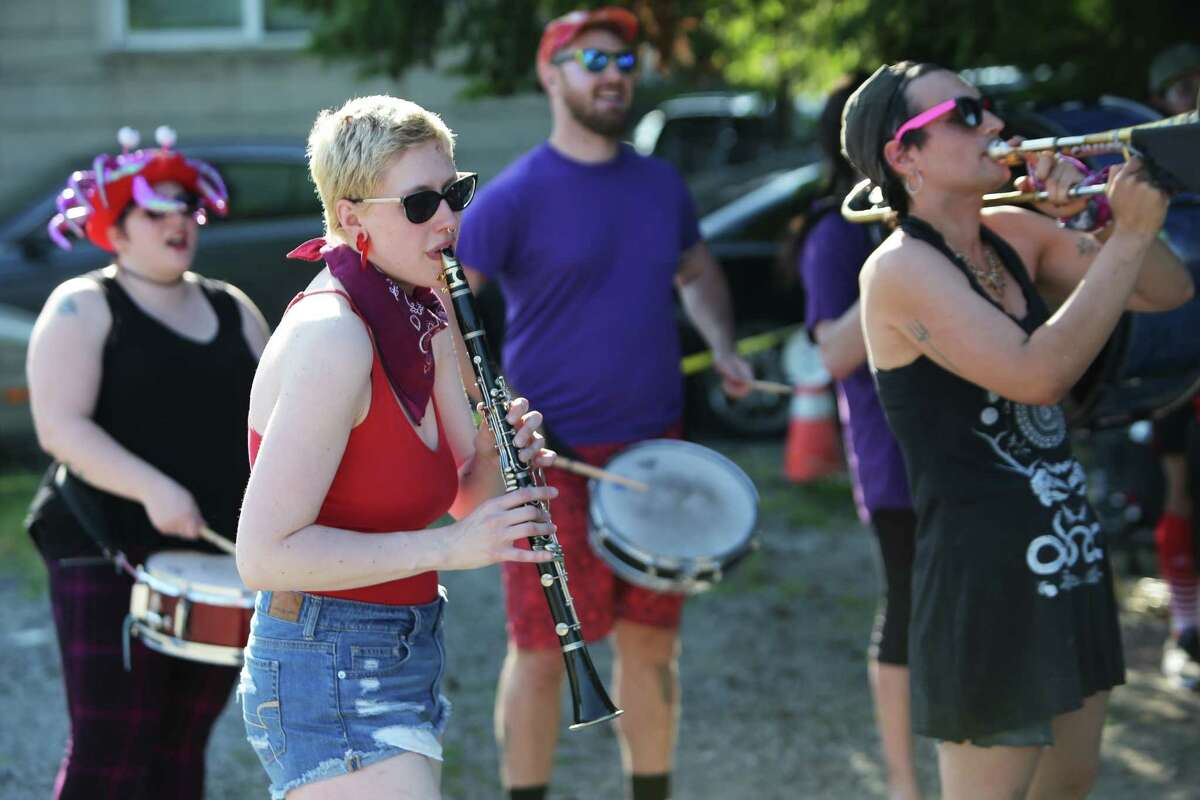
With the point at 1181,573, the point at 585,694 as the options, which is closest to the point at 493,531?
the point at 585,694

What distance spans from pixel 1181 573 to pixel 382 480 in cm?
364

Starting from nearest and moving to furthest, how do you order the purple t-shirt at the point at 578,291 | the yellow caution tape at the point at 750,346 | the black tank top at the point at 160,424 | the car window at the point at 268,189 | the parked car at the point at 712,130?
1. the black tank top at the point at 160,424
2. the purple t-shirt at the point at 578,291
3. the yellow caution tape at the point at 750,346
4. the car window at the point at 268,189
5. the parked car at the point at 712,130

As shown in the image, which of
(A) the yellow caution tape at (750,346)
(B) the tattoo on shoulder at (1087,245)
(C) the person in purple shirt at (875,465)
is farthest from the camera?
(A) the yellow caution tape at (750,346)

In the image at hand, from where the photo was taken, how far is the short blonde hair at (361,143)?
8.23 ft

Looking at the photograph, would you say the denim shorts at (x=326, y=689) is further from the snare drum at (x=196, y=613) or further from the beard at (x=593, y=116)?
the beard at (x=593, y=116)

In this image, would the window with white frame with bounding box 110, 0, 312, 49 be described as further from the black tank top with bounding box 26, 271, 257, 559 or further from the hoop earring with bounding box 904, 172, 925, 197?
the hoop earring with bounding box 904, 172, 925, 197

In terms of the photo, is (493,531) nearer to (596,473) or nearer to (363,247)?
(363,247)

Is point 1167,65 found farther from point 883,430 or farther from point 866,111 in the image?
point 866,111

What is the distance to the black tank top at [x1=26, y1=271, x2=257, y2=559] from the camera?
11.7 feet

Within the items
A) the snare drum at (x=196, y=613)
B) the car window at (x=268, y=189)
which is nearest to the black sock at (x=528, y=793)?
the snare drum at (x=196, y=613)

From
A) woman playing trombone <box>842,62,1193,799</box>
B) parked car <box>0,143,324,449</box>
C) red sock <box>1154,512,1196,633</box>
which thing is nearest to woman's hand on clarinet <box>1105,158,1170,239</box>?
woman playing trombone <box>842,62,1193,799</box>

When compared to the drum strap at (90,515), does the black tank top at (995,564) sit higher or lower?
higher

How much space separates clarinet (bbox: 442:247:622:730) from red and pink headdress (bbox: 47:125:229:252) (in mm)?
1408

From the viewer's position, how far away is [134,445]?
11.7ft
